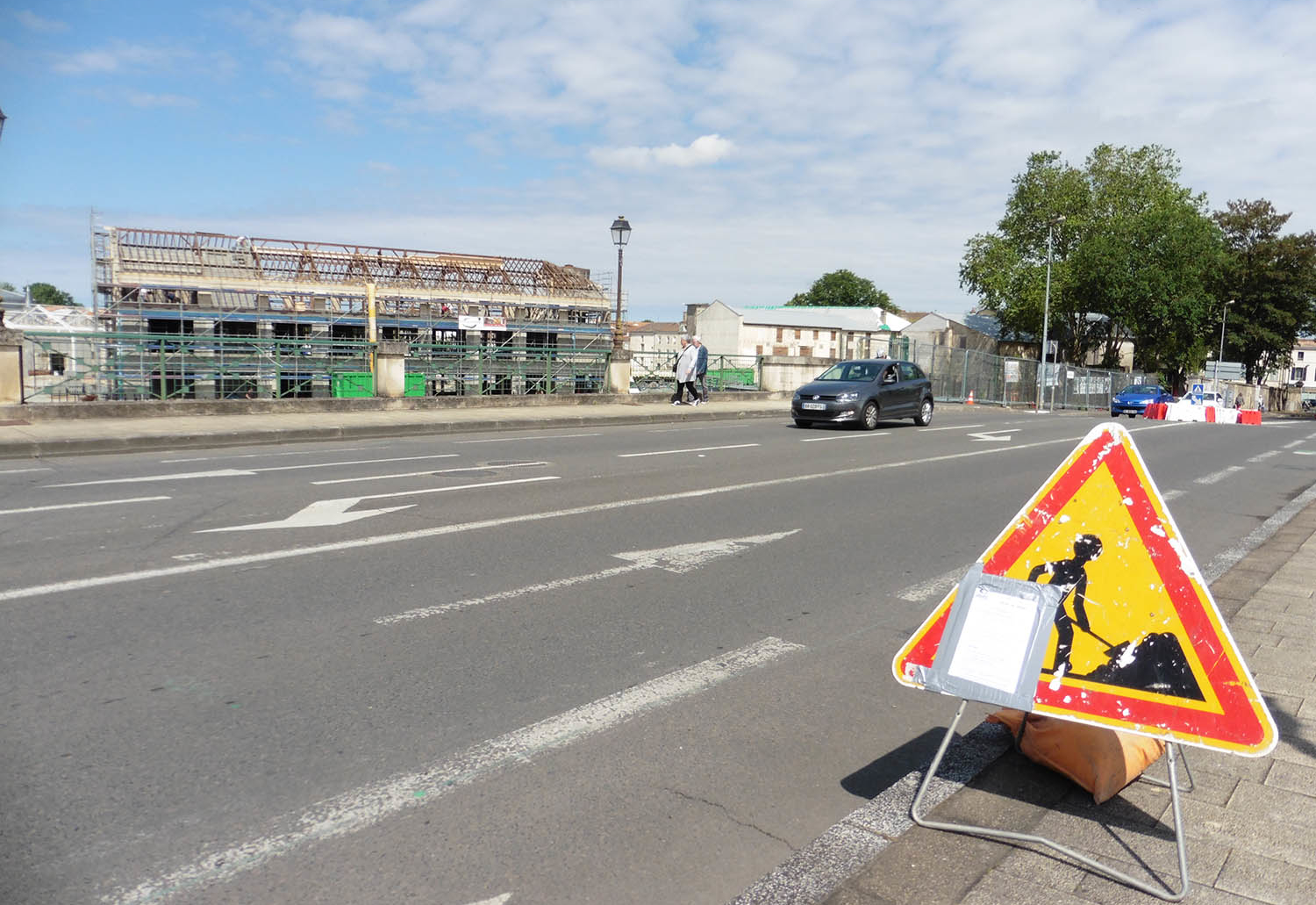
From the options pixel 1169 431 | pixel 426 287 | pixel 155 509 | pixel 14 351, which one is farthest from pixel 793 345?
pixel 155 509

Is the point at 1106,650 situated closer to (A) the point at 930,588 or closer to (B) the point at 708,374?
(A) the point at 930,588

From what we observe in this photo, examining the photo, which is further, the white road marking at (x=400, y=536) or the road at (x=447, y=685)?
the white road marking at (x=400, y=536)

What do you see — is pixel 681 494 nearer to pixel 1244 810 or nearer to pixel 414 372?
pixel 1244 810

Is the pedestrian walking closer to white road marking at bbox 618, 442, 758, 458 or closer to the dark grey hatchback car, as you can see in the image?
the dark grey hatchback car

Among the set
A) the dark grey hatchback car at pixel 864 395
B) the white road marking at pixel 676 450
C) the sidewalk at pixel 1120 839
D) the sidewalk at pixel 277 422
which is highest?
the dark grey hatchback car at pixel 864 395

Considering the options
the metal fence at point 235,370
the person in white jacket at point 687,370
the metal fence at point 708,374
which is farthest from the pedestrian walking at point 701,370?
the metal fence at point 235,370

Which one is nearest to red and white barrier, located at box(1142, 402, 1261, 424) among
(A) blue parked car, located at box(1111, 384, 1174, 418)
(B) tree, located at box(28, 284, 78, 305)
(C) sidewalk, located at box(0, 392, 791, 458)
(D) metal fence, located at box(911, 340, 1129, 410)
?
(A) blue parked car, located at box(1111, 384, 1174, 418)

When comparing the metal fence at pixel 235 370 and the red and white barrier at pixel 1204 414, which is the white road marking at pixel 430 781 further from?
the red and white barrier at pixel 1204 414

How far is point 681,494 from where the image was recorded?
1056 cm

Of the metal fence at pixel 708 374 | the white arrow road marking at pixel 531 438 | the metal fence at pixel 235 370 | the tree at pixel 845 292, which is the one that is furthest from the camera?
the tree at pixel 845 292

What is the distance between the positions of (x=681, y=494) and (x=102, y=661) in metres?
6.58

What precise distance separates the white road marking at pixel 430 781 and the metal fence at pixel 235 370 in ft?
→ 50.3

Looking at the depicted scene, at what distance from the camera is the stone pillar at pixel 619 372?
26844mm

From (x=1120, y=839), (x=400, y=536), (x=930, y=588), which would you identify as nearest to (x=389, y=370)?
(x=400, y=536)
